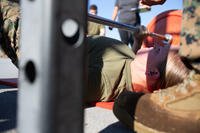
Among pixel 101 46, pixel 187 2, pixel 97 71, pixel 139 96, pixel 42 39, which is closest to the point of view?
pixel 42 39

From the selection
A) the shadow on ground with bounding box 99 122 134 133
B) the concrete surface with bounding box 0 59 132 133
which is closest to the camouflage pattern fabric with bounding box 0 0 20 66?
the concrete surface with bounding box 0 59 132 133

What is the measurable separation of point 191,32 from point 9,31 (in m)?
1.08

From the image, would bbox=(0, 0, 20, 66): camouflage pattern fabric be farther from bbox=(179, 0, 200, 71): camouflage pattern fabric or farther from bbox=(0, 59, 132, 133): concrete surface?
bbox=(179, 0, 200, 71): camouflage pattern fabric

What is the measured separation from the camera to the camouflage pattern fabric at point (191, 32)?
2.10ft

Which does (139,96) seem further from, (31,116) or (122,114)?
(31,116)

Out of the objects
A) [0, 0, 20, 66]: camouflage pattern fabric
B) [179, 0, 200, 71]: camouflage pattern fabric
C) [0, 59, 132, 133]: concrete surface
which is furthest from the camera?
[0, 0, 20, 66]: camouflage pattern fabric

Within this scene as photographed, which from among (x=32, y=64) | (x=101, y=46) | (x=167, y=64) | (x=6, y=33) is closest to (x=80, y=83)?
(x=32, y=64)

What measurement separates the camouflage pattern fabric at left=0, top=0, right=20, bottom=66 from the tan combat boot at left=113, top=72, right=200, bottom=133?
0.86 m

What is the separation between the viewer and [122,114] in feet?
2.88

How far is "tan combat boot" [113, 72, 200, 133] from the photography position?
70cm

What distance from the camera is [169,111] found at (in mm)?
744

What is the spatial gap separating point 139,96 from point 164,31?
1414mm

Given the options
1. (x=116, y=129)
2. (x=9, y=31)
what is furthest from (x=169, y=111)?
(x=9, y=31)

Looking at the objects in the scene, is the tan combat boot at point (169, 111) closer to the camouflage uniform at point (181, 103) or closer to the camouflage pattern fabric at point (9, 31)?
the camouflage uniform at point (181, 103)
